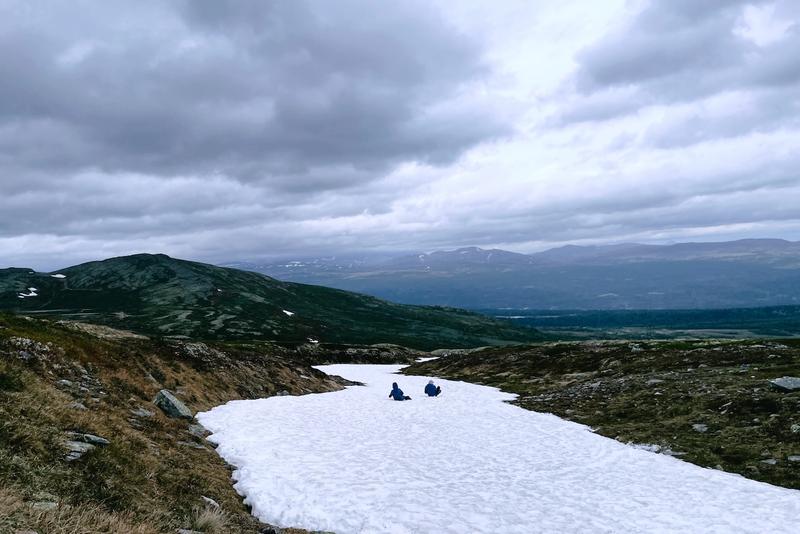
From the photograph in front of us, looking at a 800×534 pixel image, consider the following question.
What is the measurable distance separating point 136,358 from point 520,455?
24.9 m

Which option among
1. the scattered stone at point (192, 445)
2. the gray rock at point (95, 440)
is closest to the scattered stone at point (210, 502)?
the gray rock at point (95, 440)

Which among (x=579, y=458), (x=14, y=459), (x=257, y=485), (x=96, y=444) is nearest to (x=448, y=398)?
(x=579, y=458)

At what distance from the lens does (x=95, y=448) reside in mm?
13289

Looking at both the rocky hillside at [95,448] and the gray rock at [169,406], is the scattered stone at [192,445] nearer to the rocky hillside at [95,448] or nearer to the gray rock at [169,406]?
the rocky hillside at [95,448]

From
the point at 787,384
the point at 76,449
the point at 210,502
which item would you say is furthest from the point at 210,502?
the point at 787,384

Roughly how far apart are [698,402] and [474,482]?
18.1m

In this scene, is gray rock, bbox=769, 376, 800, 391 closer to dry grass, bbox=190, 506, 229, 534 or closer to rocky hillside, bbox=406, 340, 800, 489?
rocky hillside, bbox=406, 340, 800, 489

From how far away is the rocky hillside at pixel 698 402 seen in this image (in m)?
20.0

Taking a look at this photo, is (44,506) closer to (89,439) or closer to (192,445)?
(89,439)

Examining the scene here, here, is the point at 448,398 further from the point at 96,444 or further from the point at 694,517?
the point at 96,444

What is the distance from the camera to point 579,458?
2102 centimetres

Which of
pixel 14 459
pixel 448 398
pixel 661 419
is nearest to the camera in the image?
pixel 14 459

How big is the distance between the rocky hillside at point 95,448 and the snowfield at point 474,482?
1.87 meters

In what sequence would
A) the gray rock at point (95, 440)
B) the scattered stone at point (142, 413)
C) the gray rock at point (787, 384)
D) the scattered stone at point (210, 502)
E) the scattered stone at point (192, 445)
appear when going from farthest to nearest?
the gray rock at point (787, 384), the scattered stone at point (142, 413), the scattered stone at point (192, 445), the gray rock at point (95, 440), the scattered stone at point (210, 502)
